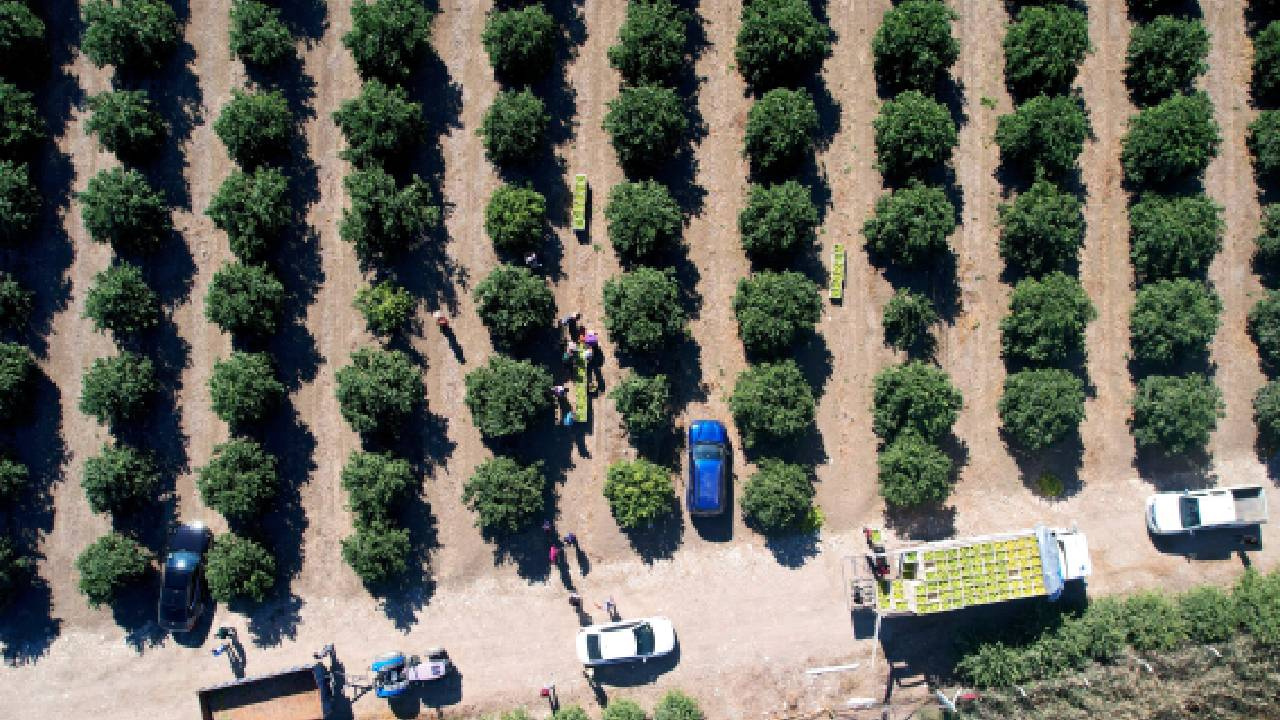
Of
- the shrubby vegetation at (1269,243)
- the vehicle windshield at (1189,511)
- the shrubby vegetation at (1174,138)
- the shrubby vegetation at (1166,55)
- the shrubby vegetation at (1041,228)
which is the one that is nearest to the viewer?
the shrubby vegetation at (1041,228)

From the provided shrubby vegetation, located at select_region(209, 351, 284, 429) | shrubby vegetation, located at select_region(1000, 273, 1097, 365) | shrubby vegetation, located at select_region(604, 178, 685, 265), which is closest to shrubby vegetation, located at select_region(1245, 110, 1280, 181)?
shrubby vegetation, located at select_region(1000, 273, 1097, 365)

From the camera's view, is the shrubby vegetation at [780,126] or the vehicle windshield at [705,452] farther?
the vehicle windshield at [705,452]

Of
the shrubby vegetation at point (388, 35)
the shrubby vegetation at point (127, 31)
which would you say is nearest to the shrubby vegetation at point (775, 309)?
the shrubby vegetation at point (388, 35)

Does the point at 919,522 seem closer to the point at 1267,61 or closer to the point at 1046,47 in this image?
the point at 1046,47

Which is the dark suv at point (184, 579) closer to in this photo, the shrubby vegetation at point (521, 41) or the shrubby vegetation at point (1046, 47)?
the shrubby vegetation at point (521, 41)

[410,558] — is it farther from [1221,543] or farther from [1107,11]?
[1107,11]

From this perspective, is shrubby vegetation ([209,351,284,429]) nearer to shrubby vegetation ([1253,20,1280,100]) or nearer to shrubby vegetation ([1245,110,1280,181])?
shrubby vegetation ([1245,110,1280,181])

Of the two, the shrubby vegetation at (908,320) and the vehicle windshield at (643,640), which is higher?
the shrubby vegetation at (908,320)
